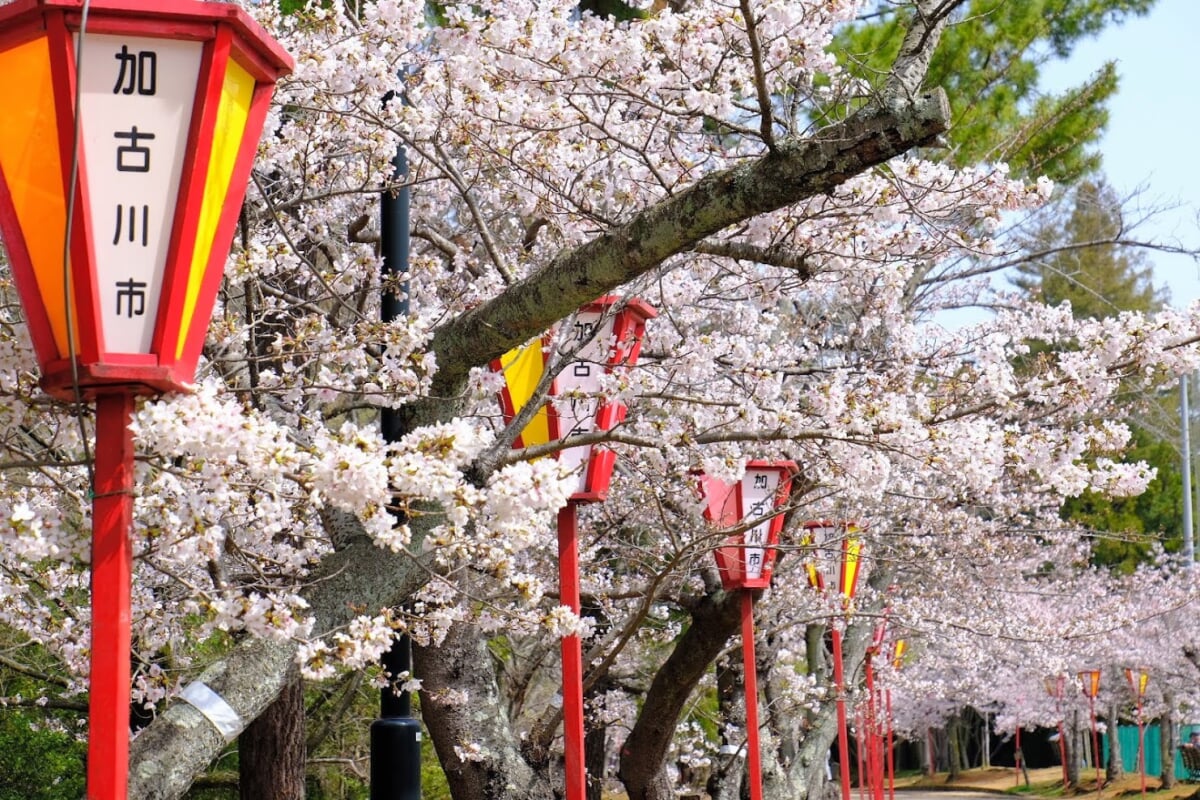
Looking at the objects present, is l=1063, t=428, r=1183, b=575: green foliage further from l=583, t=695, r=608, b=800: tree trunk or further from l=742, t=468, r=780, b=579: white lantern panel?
l=742, t=468, r=780, b=579: white lantern panel

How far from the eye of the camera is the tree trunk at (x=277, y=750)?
7961mm

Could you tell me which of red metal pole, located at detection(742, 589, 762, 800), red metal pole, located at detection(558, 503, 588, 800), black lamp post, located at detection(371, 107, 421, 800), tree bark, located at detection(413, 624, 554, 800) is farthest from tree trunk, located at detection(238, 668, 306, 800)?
red metal pole, located at detection(558, 503, 588, 800)

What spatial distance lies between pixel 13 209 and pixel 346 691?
9299mm

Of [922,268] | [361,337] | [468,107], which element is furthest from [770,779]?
[361,337]

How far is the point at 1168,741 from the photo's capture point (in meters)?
32.0

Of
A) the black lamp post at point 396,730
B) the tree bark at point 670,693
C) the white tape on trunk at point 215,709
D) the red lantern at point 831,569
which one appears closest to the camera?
the white tape on trunk at point 215,709

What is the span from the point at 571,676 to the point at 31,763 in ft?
23.7

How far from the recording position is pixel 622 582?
35.2 feet

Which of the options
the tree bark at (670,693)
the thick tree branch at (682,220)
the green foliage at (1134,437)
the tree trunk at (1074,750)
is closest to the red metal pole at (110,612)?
the thick tree branch at (682,220)

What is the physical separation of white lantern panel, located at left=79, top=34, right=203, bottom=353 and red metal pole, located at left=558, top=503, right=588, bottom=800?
272 centimetres

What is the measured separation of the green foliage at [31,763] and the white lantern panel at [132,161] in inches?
353

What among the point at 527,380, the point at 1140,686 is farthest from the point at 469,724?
the point at 1140,686

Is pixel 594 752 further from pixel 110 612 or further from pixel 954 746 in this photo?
pixel 954 746

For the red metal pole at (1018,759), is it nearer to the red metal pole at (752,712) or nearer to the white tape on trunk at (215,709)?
the red metal pole at (752,712)
